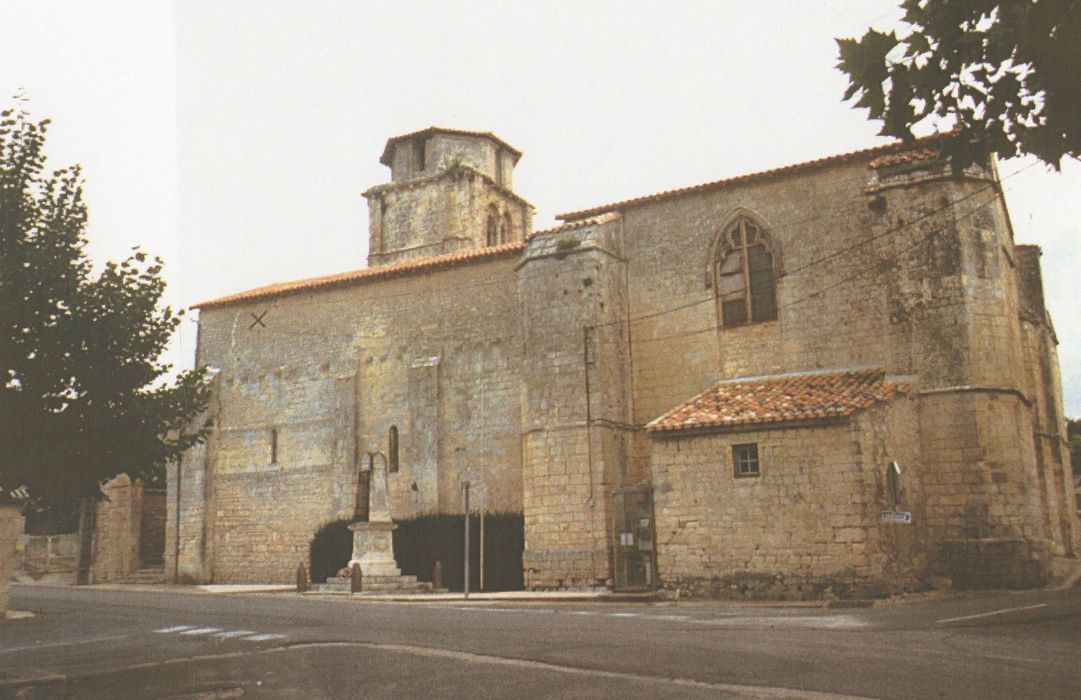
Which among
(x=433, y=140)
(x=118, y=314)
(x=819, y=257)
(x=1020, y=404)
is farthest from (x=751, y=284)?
(x=433, y=140)

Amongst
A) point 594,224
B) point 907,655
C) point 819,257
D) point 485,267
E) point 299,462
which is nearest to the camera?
point 907,655

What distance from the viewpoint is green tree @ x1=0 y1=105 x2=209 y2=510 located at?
14781 mm

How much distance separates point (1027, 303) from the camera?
73.2ft

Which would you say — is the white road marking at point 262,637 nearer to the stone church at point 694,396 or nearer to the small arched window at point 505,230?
the stone church at point 694,396

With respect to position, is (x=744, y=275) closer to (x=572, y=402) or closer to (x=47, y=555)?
(x=572, y=402)

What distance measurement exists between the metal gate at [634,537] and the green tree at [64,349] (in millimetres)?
9229

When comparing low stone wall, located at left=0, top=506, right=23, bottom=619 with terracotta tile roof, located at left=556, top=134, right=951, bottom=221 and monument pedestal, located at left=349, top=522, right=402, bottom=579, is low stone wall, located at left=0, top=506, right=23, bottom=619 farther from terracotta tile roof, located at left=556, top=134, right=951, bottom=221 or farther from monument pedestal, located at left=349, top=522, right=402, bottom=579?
terracotta tile roof, located at left=556, top=134, right=951, bottom=221

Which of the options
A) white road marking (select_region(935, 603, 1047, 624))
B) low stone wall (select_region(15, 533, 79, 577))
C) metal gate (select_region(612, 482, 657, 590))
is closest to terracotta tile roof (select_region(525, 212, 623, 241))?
metal gate (select_region(612, 482, 657, 590))

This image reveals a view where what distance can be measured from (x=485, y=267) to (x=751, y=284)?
6.96m

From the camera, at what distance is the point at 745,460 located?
55.1 ft

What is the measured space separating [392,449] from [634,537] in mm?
7976

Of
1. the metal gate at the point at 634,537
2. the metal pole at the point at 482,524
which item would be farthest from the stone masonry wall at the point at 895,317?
the metal pole at the point at 482,524

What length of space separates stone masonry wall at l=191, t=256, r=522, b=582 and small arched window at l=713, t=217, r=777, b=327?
209 inches

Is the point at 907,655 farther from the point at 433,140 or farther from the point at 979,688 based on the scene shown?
the point at 433,140
